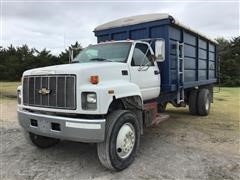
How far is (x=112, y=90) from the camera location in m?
4.74

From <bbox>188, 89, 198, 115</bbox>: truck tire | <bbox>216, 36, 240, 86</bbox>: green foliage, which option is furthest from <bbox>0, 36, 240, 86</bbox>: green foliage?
<bbox>188, 89, 198, 115</bbox>: truck tire

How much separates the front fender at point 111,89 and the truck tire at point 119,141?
0.30 m

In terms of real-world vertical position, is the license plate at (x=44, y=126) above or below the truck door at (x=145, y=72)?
below

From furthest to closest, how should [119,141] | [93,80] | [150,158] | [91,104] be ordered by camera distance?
[150,158] → [119,141] → [93,80] → [91,104]

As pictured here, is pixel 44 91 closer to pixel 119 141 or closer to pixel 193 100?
pixel 119 141

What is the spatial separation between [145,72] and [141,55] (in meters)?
0.38

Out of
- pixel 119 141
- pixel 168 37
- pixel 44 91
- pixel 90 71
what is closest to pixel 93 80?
pixel 90 71

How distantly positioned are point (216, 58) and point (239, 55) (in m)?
24.9

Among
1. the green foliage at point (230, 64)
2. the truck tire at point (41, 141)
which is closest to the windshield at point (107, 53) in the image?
the truck tire at point (41, 141)

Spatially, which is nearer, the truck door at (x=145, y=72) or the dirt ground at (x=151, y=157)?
the dirt ground at (x=151, y=157)

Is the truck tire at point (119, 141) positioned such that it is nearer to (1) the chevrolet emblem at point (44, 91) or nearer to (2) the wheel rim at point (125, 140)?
(2) the wheel rim at point (125, 140)

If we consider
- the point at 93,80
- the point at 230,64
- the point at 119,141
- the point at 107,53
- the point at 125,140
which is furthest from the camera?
the point at 230,64

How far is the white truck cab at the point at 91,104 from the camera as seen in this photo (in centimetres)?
453

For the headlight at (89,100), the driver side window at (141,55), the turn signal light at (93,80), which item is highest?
the driver side window at (141,55)
